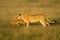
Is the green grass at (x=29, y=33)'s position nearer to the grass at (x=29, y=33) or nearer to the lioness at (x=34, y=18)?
the grass at (x=29, y=33)

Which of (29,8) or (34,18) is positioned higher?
(29,8)

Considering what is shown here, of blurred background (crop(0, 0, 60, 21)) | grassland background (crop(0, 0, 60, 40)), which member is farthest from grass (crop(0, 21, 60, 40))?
blurred background (crop(0, 0, 60, 21))

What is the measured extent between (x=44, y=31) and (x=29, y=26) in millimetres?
386

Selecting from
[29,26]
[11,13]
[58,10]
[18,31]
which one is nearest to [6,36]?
[18,31]

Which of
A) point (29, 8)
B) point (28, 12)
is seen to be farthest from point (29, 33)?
point (29, 8)

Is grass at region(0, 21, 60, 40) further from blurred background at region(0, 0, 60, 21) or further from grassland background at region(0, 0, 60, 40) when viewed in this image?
blurred background at region(0, 0, 60, 21)

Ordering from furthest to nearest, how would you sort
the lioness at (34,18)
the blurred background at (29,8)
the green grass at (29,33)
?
the blurred background at (29,8), the lioness at (34,18), the green grass at (29,33)

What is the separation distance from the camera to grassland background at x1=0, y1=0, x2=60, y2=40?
3632mm

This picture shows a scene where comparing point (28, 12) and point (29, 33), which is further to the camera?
point (28, 12)

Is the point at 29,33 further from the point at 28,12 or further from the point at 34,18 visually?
the point at 28,12

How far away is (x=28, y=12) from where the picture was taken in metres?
5.03

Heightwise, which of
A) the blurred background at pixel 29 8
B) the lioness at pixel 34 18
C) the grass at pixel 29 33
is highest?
the blurred background at pixel 29 8

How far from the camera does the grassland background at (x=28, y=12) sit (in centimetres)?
363

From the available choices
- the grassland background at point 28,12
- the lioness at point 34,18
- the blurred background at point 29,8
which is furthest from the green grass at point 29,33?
the blurred background at point 29,8
